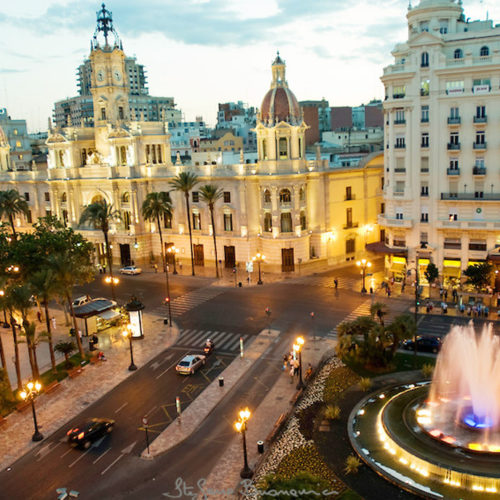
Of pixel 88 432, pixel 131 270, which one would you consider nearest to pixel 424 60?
pixel 131 270

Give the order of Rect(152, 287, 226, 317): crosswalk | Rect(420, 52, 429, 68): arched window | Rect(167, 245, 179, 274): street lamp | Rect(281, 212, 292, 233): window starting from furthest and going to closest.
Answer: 1. Rect(167, 245, 179, 274): street lamp
2. Rect(281, 212, 292, 233): window
3. Rect(152, 287, 226, 317): crosswalk
4. Rect(420, 52, 429, 68): arched window

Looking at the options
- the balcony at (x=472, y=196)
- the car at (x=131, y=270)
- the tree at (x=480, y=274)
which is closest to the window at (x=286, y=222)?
the balcony at (x=472, y=196)

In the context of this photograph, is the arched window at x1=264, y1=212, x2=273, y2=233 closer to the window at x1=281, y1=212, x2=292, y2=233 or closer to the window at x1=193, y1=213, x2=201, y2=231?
the window at x1=281, y1=212, x2=292, y2=233

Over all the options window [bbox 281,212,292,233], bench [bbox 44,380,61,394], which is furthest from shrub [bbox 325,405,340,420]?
window [bbox 281,212,292,233]

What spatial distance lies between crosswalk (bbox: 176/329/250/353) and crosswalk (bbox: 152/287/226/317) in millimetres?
6628

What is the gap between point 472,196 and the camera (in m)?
59.5

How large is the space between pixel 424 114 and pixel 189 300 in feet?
110

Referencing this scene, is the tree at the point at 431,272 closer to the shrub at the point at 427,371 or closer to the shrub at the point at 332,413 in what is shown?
the shrub at the point at 427,371

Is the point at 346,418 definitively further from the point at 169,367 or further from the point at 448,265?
the point at 448,265

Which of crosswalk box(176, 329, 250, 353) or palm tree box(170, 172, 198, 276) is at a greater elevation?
palm tree box(170, 172, 198, 276)

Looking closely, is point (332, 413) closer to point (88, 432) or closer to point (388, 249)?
point (88, 432)

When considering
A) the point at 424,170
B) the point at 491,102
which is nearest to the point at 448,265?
the point at 424,170

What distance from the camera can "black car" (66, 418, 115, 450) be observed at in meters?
33.2

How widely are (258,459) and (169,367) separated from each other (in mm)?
15515
